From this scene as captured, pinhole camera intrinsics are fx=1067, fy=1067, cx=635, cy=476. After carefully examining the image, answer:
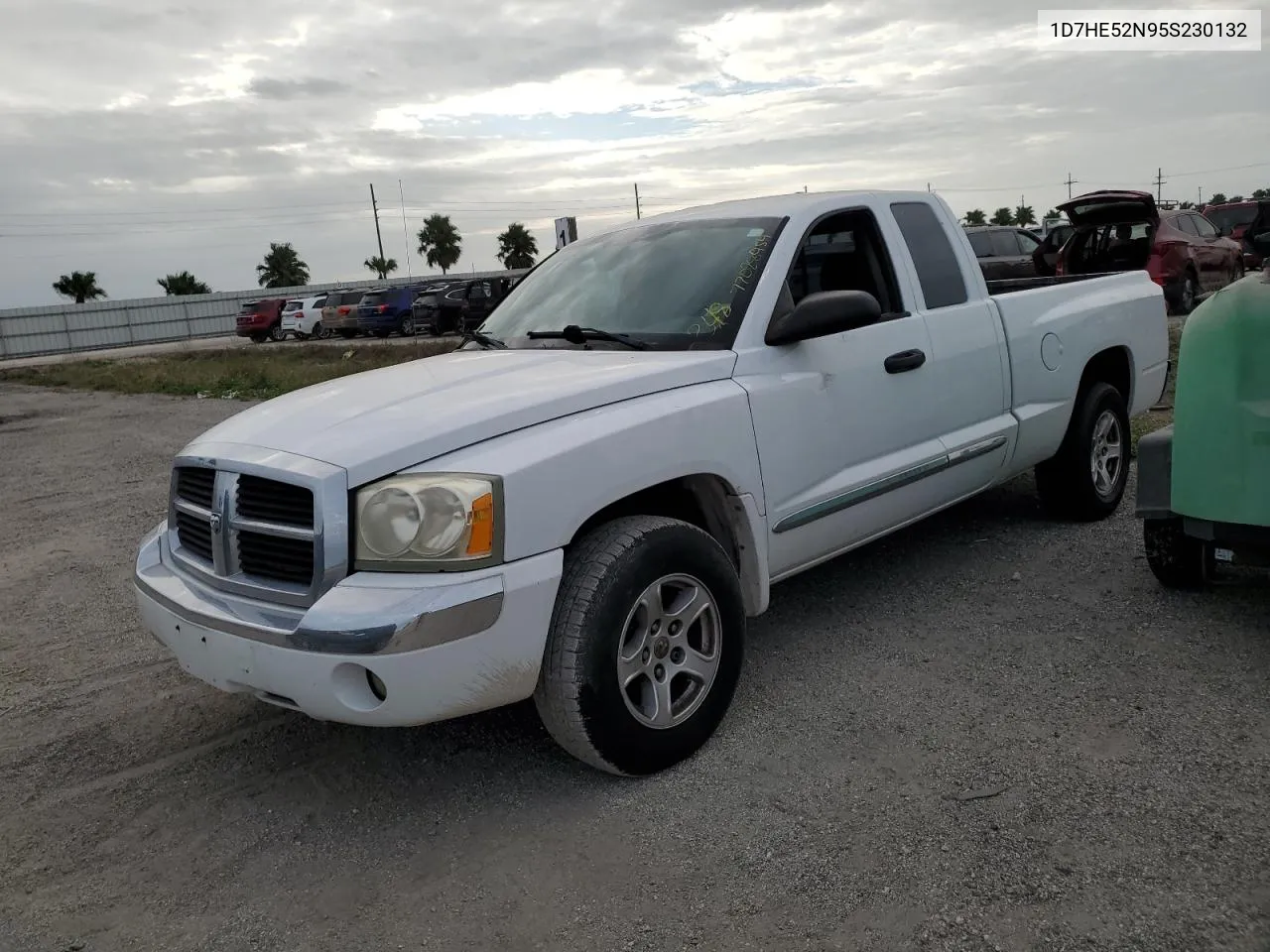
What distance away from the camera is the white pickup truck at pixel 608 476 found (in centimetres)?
292

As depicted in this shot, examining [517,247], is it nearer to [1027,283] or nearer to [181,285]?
[181,285]

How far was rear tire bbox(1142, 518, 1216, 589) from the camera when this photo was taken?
4496 mm

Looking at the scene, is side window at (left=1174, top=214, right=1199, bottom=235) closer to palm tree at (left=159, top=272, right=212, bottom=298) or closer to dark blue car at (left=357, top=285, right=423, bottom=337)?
dark blue car at (left=357, top=285, right=423, bottom=337)

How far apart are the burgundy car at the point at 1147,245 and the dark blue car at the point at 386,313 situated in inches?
810

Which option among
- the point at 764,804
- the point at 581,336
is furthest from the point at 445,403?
the point at 764,804

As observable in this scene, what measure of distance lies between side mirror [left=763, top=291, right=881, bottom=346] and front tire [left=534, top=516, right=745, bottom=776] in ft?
2.78

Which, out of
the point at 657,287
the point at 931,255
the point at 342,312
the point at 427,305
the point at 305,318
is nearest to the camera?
the point at 657,287

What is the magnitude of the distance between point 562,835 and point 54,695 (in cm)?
253

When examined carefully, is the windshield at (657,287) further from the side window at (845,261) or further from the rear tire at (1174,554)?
the rear tire at (1174,554)

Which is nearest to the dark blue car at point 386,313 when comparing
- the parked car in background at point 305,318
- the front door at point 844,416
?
the parked car in background at point 305,318

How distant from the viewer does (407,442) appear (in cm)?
302

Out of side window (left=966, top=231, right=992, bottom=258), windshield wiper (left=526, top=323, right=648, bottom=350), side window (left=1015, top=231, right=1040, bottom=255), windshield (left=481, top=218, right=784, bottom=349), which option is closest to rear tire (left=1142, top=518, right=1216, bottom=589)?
windshield (left=481, top=218, right=784, bottom=349)

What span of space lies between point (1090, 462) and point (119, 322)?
49406mm

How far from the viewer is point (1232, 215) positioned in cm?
2098
